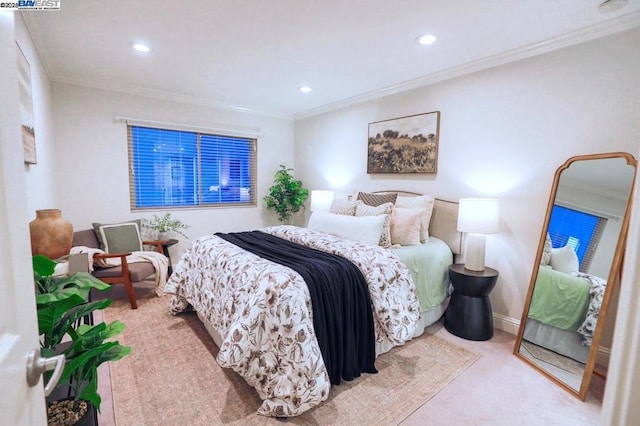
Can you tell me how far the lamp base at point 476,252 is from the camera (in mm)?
2639

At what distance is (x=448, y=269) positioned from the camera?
9.18ft

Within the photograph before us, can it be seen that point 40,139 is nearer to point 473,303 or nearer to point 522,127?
point 473,303

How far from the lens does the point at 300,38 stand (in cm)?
245

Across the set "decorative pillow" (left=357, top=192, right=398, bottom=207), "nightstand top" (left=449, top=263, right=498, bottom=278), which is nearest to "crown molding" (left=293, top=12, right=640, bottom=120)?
"decorative pillow" (left=357, top=192, right=398, bottom=207)

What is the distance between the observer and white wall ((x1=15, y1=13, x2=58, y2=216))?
213 cm

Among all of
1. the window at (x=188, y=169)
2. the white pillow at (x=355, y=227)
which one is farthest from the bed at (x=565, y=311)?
the window at (x=188, y=169)

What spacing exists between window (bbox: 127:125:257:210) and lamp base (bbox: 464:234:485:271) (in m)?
3.44

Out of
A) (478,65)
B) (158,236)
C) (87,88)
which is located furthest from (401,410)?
(87,88)

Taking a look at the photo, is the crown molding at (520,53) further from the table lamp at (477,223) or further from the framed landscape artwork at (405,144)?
the table lamp at (477,223)

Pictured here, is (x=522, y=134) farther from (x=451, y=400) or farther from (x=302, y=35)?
(x=451, y=400)

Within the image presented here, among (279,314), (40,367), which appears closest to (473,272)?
(279,314)

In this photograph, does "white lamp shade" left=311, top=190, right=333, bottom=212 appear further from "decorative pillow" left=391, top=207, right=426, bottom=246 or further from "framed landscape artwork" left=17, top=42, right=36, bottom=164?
"framed landscape artwork" left=17, top=42, right=36, bottom=164

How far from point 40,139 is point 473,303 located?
3.99 m

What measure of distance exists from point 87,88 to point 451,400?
4.71 metres
